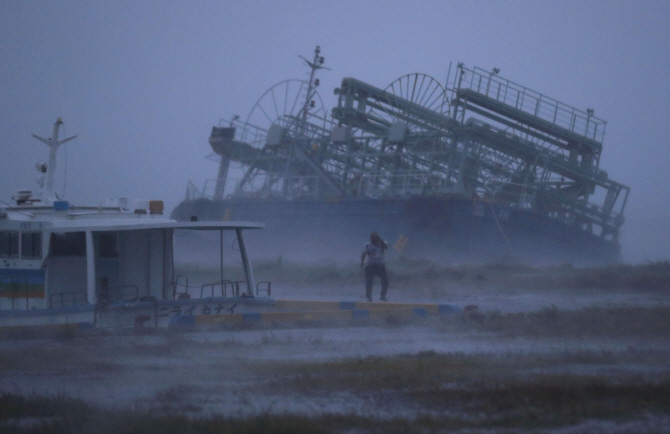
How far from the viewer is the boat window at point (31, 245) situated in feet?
36.7

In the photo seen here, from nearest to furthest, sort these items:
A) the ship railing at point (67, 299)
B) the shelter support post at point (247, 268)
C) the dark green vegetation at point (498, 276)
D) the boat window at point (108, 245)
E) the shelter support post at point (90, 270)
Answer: the shelter support post at point (90, 270) < the ship railing at point (67, 299) < the boat window at point (108, 245) < the shelter support post at point (247, 268) < the dark green vegetation at point (498, 276)

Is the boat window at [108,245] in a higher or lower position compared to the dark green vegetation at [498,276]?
higher

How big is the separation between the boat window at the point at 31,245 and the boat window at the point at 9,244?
0.38 ft

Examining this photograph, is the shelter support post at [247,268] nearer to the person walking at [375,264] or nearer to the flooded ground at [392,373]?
the flooded ground at [392,373]

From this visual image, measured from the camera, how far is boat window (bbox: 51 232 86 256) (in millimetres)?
11312

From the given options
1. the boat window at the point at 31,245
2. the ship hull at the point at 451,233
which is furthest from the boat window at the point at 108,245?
the ship hull at the point at 451,233

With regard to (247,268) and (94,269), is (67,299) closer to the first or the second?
(94,269)

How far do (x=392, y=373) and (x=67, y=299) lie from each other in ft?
22.7

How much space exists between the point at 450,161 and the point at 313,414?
2987 centimetres

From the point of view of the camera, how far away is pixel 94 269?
10.9 metres

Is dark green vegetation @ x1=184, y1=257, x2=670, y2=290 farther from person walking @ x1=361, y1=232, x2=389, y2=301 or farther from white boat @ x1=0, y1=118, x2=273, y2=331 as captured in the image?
white boat @ x1=0, y1=118, x2=273, y2=331

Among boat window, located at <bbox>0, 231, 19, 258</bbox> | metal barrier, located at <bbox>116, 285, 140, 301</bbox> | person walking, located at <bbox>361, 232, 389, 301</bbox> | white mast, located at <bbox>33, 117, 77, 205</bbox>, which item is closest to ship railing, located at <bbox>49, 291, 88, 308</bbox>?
metal barrier, located at <bbox>116, 285, 140, 301</bbox>

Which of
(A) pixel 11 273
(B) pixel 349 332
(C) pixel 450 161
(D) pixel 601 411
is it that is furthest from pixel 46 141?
(C) pixel 450 161

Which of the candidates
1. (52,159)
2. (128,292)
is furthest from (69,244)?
(52,159)
